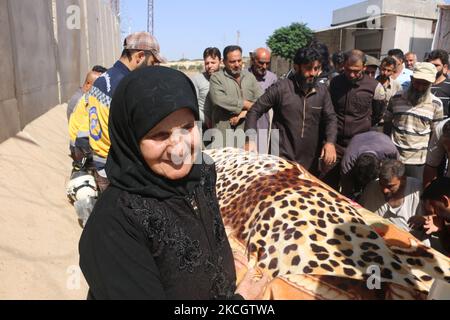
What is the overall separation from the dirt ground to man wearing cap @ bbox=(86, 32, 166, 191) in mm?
613

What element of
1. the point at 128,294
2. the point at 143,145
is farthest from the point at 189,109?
the point at 128,294

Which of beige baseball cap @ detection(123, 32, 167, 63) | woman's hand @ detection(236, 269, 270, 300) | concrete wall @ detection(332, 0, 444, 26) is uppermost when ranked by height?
Result: concrete wall @ detection(332, 0, 444, 26)

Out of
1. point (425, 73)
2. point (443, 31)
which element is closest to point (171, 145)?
point (425, 73)

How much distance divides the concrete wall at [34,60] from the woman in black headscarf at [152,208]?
120 inches

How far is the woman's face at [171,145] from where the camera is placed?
1271 millimetres

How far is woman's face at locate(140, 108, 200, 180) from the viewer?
1.27 metres

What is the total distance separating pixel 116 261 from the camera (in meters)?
1.16

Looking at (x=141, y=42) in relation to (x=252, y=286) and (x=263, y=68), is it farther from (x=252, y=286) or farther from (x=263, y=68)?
(x=263, y=68)

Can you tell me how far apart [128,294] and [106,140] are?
1.95m

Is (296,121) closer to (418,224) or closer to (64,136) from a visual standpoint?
(418,224)

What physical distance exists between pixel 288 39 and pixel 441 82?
26455mm

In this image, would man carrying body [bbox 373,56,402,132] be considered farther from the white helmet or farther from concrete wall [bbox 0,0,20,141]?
concrete wall [bbox 0,0,20,141]

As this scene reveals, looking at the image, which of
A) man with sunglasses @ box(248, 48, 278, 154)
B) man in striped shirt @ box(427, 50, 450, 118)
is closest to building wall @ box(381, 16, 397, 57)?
man in striped shirt @ box(427, 50, 450, 118)

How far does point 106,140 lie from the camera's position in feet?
9.65
